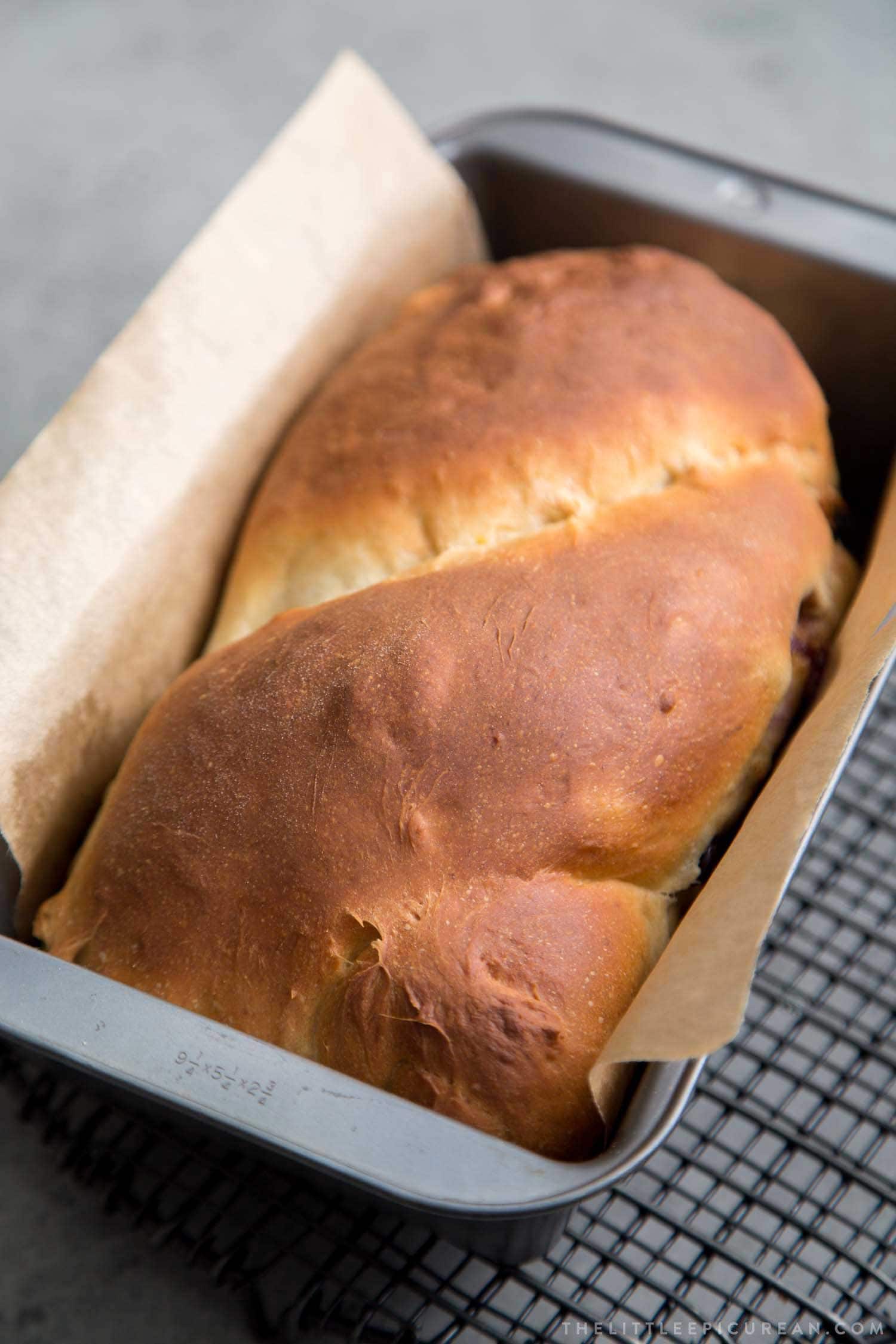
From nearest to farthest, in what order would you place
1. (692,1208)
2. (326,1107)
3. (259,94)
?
(326,1107) → (692,1208) → (259,94)

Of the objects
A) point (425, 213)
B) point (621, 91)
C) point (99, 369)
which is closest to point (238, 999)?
point (99, 369)

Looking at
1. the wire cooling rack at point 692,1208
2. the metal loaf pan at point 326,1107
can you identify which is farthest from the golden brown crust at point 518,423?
the wire cooling rack at point 692,1208

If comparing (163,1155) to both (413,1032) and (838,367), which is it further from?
(838,367)

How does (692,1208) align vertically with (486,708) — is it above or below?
below

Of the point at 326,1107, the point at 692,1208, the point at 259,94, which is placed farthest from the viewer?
the point at 259,94

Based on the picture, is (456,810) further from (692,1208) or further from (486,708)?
(692,1208)

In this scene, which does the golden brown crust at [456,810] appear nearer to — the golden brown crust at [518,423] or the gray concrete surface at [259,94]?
the golden brown crust at [518,423]

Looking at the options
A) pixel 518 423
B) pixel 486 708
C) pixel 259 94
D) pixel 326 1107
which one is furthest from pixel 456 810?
pixel 259 94

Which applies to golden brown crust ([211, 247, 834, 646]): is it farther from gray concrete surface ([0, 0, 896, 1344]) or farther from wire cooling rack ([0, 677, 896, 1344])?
gray concrete surface ([0, 0, 896, 1344])

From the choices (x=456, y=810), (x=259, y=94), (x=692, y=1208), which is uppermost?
(x=259, y=94)
